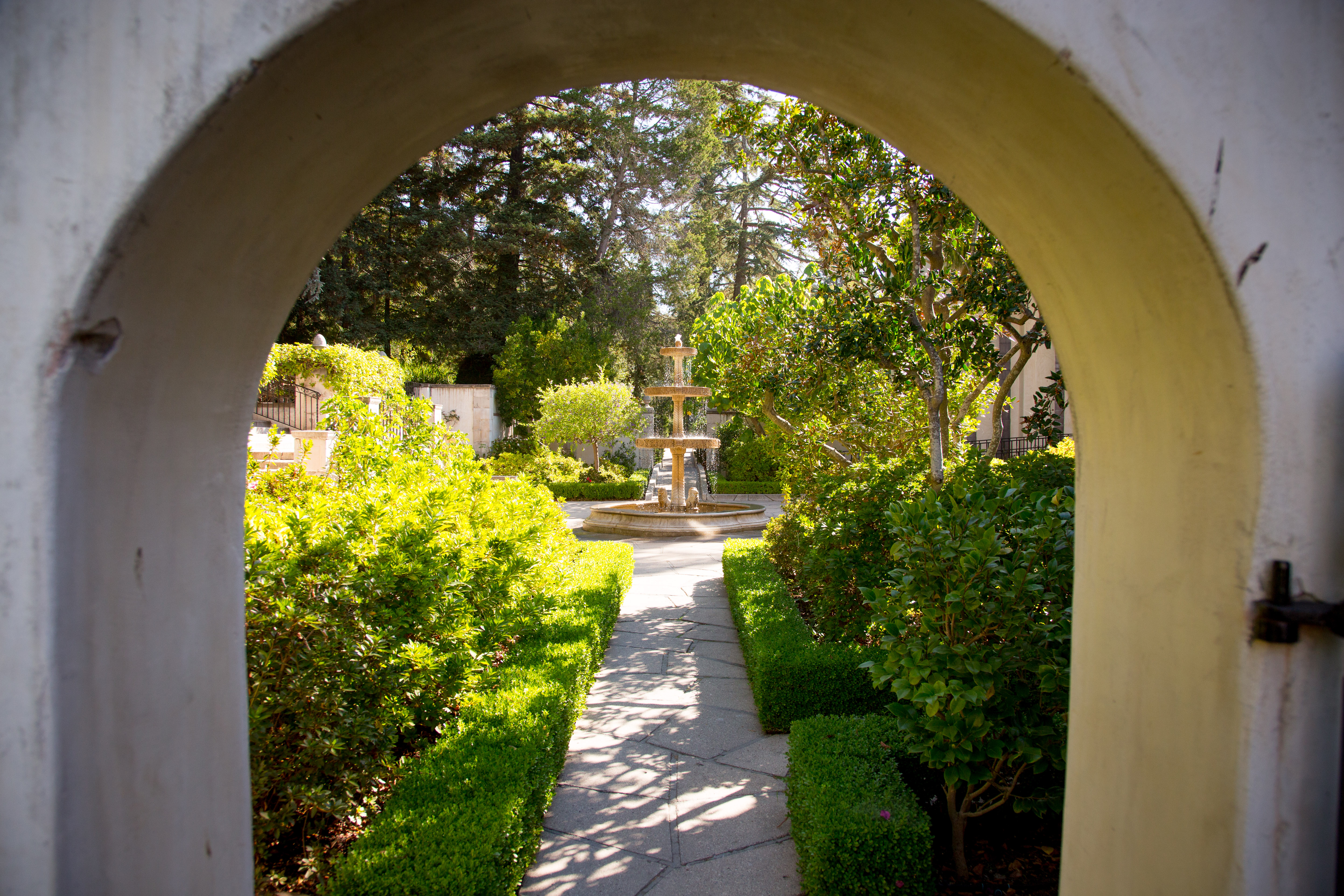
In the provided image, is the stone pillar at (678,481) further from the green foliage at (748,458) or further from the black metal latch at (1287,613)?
the black metal latch at (1287,613)

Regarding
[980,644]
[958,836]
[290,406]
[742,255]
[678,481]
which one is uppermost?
[742,255]

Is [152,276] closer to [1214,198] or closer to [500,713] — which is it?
[1214,198]

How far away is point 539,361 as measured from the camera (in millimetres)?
26750

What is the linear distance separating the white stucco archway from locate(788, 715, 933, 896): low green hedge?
3.73ft

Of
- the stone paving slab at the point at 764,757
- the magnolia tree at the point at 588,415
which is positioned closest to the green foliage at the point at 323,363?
the magnolia tree at the point at 588,415

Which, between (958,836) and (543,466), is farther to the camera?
(543,466)

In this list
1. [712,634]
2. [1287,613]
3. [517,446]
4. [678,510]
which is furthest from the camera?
[517,446]

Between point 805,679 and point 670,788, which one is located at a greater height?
point 805,679

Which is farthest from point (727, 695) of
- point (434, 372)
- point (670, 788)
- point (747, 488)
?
point (434, 372)

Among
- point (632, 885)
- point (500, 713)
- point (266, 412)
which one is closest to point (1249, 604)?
point (632, 885)

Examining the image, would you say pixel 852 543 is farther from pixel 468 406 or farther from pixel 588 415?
pixel 468 406

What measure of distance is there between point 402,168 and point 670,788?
3306mm

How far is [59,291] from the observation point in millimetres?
1309

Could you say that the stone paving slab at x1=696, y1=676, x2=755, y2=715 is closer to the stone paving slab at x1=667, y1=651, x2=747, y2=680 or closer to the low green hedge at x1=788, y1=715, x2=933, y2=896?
the stone paving slab at x1=667, y1=651, x2=747, y2=680
